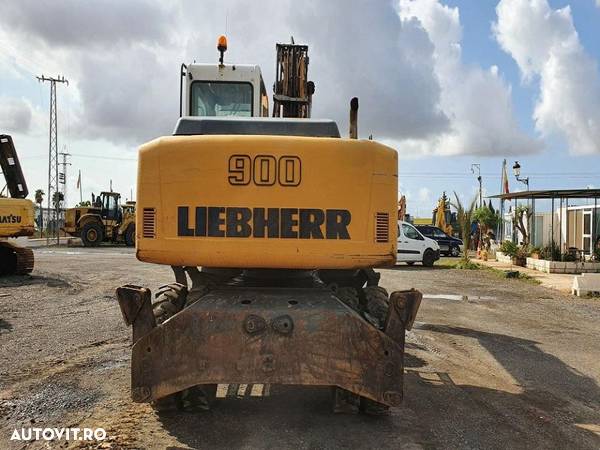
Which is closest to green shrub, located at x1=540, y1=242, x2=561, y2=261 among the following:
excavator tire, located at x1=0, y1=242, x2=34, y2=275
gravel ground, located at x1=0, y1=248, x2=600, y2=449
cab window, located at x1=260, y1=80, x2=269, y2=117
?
gravel ground, located at x1=0, y1=248, x2=600, y2=449

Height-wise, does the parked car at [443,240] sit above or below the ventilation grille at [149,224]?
below

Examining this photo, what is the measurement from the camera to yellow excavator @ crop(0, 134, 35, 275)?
14.4 meters

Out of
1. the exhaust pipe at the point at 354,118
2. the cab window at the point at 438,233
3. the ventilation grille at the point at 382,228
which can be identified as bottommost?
the cab window at the point at 438,233

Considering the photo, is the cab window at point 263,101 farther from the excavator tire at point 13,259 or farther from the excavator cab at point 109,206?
the excavator cab at point 109,206

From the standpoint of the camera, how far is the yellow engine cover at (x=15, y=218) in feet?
47.1

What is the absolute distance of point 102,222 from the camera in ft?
109

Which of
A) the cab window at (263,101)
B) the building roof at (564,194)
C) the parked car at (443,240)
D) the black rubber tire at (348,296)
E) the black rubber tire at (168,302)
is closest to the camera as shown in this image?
the black rubber tire at (168,302)

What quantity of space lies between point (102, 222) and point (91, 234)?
898 millimetres

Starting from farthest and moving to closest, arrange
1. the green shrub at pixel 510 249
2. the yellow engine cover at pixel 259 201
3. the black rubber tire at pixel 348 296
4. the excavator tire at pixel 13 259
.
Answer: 1. the green shrub at pixel 510 249
2. the excavator tire at pixel 13 259
3. the black rubber tire at pixel 348 296
4. the yellow engine cover at pixel 259 201

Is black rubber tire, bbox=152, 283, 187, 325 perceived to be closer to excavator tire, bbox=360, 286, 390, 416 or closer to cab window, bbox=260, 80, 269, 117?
excavator tire, bbox=360, 286, 390, 416

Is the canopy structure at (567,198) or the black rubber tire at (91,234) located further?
the black rubber tire at (91,234)

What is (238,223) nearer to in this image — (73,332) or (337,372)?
(337,372)

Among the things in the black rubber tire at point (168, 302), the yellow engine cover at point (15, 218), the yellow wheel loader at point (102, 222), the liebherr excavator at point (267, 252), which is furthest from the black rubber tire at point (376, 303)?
the yellow wheel loader at point (102, 222)

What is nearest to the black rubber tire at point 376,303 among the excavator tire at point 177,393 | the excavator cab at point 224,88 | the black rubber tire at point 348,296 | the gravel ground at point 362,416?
the black rubber tire at point 348,296
